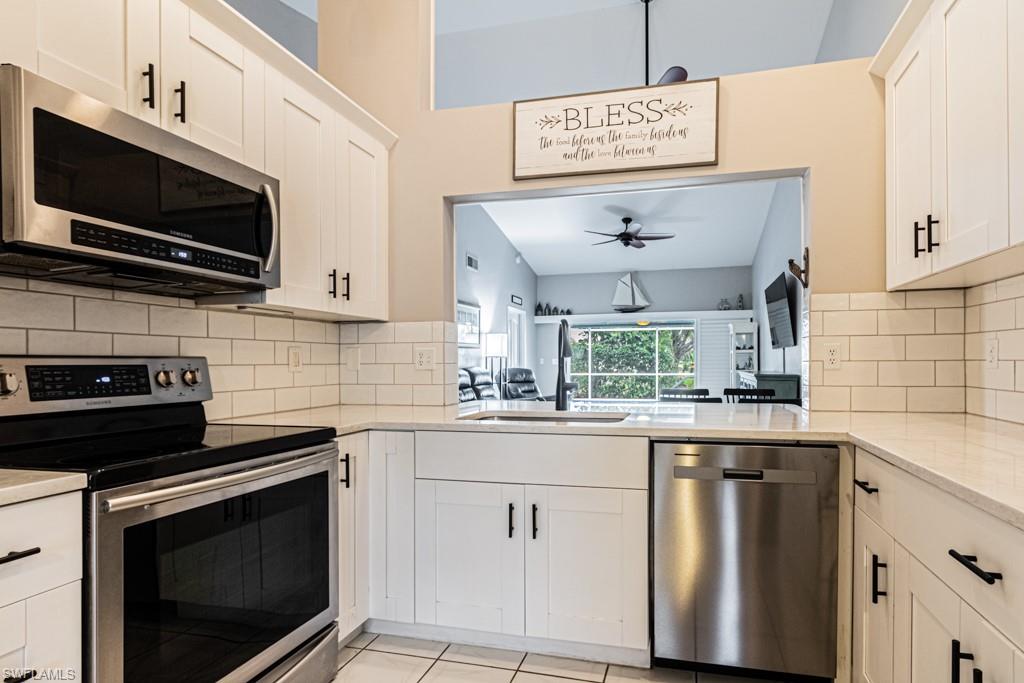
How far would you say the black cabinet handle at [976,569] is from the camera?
0.95 metres

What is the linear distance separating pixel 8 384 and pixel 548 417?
1.95 meters

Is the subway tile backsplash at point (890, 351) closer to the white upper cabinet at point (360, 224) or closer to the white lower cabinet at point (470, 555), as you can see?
the white lower cabinet at point (470, 555)

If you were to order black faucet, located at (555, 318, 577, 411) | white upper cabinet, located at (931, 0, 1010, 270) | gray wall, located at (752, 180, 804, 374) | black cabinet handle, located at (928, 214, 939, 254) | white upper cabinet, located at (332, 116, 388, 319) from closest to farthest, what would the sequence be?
1. white upper cabinet, located at (931, 0, 1010, 270)
2. black cabinet handle, located at (928, 214, 939, 254)
3. white upper cabinet, located at (332, 116, 388, 319)
4. black faucet, located at (555, 318, 577, 411)
5. gray wall, located at (752, 180, 804, 374)

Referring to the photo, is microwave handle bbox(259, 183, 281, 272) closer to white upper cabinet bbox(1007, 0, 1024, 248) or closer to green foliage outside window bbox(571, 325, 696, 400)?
white upper cabinet bbox(1007, 0, 1024, 248)

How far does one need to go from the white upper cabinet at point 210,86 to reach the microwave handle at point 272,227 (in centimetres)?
15

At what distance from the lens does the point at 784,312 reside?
5.57 metres

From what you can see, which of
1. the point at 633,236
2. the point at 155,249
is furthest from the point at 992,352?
the point at 633,236

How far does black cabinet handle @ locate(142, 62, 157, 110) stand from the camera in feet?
5.21

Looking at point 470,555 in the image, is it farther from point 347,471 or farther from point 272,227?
point 272,227

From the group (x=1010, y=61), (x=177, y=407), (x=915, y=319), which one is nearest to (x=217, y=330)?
(x=177, y=407)

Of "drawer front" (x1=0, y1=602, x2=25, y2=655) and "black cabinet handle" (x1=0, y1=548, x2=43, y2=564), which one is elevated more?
"black cabinet handle" (x1=0, y1=548, x2=43, y2=564)

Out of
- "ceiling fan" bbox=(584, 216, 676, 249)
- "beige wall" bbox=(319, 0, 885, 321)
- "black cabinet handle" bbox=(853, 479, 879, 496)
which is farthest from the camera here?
"ceiling fan" bbox=(584, 216, 676, 249)

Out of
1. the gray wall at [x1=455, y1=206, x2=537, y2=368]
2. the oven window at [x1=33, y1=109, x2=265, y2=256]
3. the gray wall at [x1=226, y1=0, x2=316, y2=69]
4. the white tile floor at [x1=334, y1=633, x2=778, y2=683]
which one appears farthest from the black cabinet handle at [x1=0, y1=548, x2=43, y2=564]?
the gray wall at [x1=455, y1=206, x2=537, y2=368]

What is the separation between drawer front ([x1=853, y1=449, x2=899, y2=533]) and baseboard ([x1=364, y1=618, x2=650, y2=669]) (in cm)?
89
